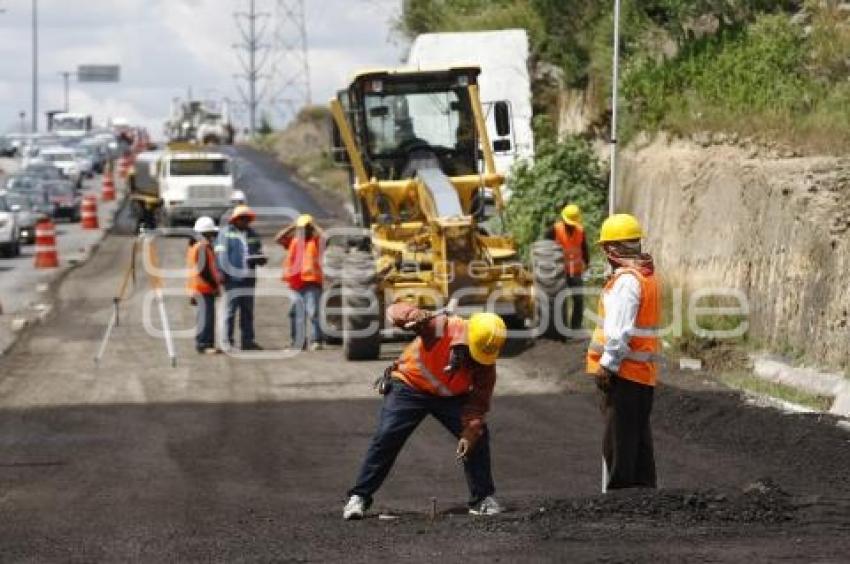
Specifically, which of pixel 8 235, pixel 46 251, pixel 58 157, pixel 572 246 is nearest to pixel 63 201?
pixel 8 235

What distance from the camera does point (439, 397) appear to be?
507 inches

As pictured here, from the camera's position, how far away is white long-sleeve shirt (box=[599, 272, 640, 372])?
40.8 ft

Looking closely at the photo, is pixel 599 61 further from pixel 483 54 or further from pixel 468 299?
pixel 468 299

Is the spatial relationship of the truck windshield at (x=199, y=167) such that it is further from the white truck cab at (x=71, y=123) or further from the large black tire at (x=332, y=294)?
the white truck cab at (x=71, y=123)

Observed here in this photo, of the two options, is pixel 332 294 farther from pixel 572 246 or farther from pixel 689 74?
pixel 689 74

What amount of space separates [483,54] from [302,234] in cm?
1319

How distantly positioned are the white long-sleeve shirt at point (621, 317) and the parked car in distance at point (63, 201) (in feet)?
161

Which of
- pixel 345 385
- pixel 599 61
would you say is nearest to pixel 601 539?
pixel 345 385

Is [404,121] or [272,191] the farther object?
[272,191]

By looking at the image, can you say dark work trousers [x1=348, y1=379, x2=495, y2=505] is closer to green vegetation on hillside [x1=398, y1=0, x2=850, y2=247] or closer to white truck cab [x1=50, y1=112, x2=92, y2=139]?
green vegetation on hillside [x1=398, y1=0, x2=850, y2=247]

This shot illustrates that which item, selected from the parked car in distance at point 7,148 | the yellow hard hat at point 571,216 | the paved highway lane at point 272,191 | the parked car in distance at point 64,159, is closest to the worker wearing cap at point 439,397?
the yellow hard hat at point 571,216

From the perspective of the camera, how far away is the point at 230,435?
1852 cm

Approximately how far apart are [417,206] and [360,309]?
2.24 metres

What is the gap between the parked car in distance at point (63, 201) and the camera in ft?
199
